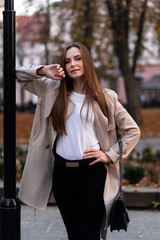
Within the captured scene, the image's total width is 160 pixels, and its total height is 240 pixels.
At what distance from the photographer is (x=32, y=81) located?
362cm

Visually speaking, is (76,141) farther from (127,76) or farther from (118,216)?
(127,76)

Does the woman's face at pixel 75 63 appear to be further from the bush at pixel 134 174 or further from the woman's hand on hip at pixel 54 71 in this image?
the bush at pixel 134 174

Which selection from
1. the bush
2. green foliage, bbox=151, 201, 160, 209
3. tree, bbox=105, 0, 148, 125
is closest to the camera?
green foliage, bbox=151, 201, 160, 209

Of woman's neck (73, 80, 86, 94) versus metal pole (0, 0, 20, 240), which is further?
metal pole (0, 0, 20, 240)

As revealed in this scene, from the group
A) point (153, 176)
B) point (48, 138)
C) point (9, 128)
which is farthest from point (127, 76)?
point (48, 138)

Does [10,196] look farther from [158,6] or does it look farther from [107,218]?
[158,6]

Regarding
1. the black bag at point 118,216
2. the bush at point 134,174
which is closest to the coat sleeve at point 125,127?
the black bag at point 118,216

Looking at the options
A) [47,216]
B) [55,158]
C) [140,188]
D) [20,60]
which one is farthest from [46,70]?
[20,60]

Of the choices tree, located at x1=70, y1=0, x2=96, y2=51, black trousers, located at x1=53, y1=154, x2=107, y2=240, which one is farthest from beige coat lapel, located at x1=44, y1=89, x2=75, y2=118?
tree, located at x1=70, y1=0, x2=96, y2=51

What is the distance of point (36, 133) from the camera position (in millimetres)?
3633

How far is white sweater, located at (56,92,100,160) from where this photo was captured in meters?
3.38

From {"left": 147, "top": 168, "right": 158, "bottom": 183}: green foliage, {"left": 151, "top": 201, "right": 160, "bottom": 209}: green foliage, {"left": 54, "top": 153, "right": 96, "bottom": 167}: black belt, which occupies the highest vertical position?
{"left": 54, "top": 153, "right": 96, "bottom": 167}: black belt

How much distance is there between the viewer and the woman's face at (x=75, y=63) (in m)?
3.46

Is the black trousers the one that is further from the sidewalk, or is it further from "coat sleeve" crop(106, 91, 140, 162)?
the sidewalk
